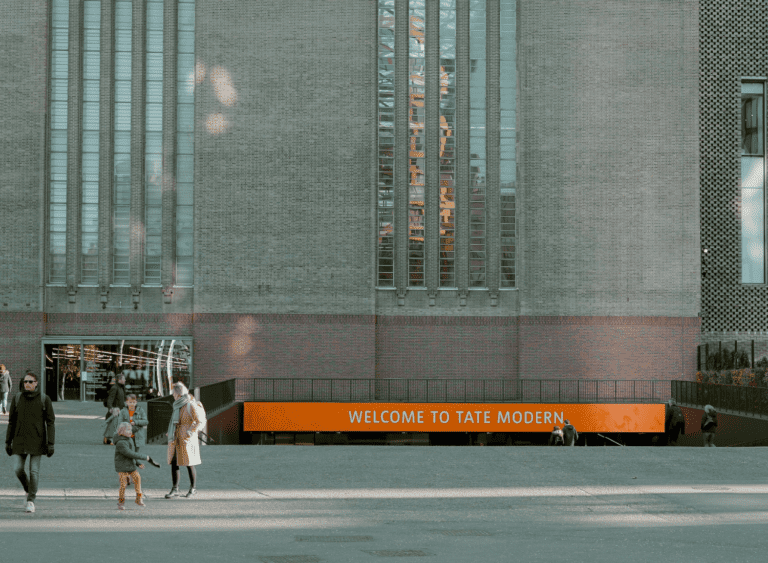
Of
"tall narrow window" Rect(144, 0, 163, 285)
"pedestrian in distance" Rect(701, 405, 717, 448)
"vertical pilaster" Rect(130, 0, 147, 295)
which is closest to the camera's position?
"pedestrian in distance" Rect(701, 405, 717, 448)

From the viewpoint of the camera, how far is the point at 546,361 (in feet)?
115

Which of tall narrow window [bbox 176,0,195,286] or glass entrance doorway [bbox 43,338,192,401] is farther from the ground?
tall narrow window [bbox 176,0,195,286]

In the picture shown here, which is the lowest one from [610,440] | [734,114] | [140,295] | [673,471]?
[610,440]

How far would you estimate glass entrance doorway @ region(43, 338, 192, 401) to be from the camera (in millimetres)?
33625

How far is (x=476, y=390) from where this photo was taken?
115ft

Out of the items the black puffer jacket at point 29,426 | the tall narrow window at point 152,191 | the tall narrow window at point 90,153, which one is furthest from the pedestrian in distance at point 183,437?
the tall narrow window at point 90,153

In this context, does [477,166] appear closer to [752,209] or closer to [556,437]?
[752,209]

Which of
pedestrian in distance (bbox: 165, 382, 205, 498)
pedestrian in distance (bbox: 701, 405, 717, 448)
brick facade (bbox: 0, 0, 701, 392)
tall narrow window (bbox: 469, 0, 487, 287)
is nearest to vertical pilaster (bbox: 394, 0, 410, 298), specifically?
brick facade (bbox: 0, 0, 701, 392)

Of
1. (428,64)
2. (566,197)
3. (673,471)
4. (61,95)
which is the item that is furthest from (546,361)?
(61,95)

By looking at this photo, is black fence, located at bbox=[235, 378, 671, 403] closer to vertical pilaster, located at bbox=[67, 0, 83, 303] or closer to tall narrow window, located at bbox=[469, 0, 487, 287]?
tall narrow window, located at bbox=[469, 0, 487, 287]

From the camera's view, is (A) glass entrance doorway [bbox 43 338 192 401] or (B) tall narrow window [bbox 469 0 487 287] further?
(B) tall narrow window [bbox 469 0 487 287]

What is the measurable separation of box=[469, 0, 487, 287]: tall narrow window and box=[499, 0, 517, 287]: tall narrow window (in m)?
0.73

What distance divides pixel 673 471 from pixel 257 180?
22.4m

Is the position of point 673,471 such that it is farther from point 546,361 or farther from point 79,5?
point 79,5
